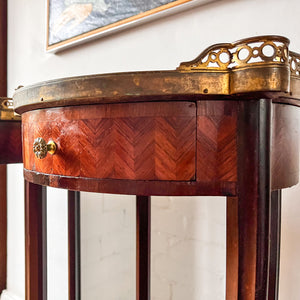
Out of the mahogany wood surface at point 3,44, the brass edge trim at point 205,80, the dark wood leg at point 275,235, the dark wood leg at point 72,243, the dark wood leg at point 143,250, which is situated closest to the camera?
the brass edge trim at point 205,80

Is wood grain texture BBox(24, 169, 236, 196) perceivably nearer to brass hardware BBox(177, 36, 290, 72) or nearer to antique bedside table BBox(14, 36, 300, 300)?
antique bedside table BBox(14, 36, 300, 300)

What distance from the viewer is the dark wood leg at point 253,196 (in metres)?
0.34

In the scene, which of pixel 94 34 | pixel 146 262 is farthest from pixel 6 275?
pixel 94 34

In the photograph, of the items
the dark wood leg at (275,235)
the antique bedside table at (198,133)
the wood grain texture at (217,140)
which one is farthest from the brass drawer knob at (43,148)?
the dark wood leg at (275,235)

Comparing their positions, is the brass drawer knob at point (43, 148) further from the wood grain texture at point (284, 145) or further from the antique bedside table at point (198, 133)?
the wood grain texture at point (284, 145)

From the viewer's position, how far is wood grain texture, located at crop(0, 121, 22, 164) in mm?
697

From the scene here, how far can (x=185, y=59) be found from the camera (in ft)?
2.62

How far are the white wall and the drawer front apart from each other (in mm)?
407

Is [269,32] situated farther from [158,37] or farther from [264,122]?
[264,122]

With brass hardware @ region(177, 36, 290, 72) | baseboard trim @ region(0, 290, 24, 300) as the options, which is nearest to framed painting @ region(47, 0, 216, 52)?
brass hardware @ region(177, 36, 290, 72)

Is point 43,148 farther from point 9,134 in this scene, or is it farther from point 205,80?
point 9,134

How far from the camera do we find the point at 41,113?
17.2 inches

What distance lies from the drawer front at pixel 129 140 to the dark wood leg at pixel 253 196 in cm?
5

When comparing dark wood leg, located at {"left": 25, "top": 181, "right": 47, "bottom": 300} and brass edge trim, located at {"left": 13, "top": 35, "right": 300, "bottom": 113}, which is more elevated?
brass edge trim, located at {"left": 13, "top": 35, "right": 300, "bottom": 113}
